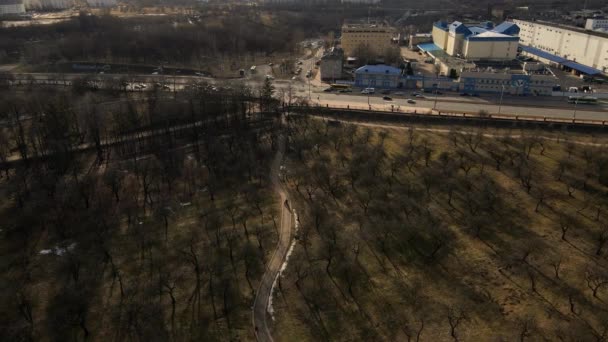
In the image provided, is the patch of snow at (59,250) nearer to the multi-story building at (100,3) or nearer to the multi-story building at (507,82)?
the multi-story building at (507,82)

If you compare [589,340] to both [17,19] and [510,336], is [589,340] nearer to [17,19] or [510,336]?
[510,336]

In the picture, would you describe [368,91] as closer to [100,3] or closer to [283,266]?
[283,266]

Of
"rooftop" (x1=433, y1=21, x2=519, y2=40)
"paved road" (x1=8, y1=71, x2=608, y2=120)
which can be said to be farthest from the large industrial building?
"paved road" (x1=8, y1=71, x2=608, y2=120)

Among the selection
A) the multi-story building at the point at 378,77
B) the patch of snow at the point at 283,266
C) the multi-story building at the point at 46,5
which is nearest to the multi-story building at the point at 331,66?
the multi-story building at the point at 378,77

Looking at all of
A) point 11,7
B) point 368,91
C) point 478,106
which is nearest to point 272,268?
point 478,106

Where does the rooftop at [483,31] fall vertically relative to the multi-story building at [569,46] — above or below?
above

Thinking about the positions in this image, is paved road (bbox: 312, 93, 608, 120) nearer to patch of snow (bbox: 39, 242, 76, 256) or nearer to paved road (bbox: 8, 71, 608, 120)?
paved road (bbox: 8, 71, 608, 120)

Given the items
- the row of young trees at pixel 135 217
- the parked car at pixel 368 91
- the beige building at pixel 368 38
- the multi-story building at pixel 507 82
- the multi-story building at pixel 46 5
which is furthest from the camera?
the multi-story building at pixel 46 5
